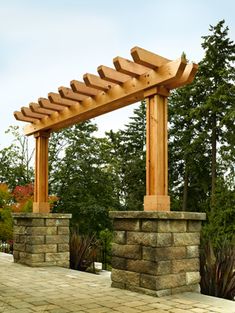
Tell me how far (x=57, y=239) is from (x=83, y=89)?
2.66 m

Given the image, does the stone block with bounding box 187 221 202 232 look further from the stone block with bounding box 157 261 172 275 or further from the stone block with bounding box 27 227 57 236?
the stone block with bounding box 27 227 57 236

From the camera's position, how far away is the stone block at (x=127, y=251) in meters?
4.24

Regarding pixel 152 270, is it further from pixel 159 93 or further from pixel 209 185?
pixel 209 185

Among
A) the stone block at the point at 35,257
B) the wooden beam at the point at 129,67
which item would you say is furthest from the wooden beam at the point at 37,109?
the stone block at the point at 35,257

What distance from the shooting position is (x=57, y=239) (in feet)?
21.1

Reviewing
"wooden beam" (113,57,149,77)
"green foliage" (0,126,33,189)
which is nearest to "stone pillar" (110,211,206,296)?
"wooden beam" (113,57,149,77)

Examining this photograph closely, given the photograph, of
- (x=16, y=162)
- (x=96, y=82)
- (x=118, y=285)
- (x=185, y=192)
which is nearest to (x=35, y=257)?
(x=118, y=285)

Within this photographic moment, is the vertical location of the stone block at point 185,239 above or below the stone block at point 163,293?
above

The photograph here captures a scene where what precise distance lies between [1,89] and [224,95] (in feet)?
30.2

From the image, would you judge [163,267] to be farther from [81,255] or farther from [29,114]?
[29,114]

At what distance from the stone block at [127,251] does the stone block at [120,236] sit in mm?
47

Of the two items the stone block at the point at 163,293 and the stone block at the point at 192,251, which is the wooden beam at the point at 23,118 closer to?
the stone block at the point at 192,251

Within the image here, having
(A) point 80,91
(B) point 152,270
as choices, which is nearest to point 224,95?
(A) point 80,91

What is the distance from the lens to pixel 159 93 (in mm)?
4379
